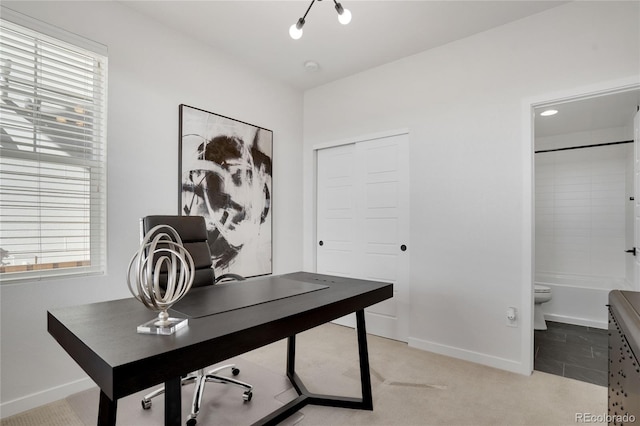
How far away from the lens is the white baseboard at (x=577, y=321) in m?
3.57

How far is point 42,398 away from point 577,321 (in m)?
5.03

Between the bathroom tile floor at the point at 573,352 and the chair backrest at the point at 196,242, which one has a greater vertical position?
the chair backrest at the point at 196,242

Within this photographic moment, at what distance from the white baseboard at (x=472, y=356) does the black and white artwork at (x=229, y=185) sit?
175 cm

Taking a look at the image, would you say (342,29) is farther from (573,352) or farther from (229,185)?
(573,352)

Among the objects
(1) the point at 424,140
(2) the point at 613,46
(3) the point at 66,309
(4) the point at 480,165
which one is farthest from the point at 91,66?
(2) the point at 613,46

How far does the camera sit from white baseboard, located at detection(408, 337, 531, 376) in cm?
258

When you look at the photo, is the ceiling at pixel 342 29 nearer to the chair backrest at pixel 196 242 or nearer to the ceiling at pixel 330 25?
the ceiling at pixel 330 25

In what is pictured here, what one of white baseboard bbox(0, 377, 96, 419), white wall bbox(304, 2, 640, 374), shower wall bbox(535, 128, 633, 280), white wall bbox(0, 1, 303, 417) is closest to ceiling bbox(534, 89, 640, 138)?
shower wall bbox(535, 128, 633, 280)

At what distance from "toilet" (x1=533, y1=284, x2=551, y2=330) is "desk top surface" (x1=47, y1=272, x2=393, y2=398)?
2.87 meters

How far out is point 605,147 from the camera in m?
3.97

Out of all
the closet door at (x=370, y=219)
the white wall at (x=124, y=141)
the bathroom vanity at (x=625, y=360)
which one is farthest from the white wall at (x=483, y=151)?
the white wall at (x=124, y=141)

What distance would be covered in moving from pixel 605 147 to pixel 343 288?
4112 millimetres

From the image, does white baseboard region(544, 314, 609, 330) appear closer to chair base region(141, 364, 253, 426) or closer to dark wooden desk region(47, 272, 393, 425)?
dark wooden desk region(47, 272, 393, 425)

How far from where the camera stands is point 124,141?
2.47 meters
